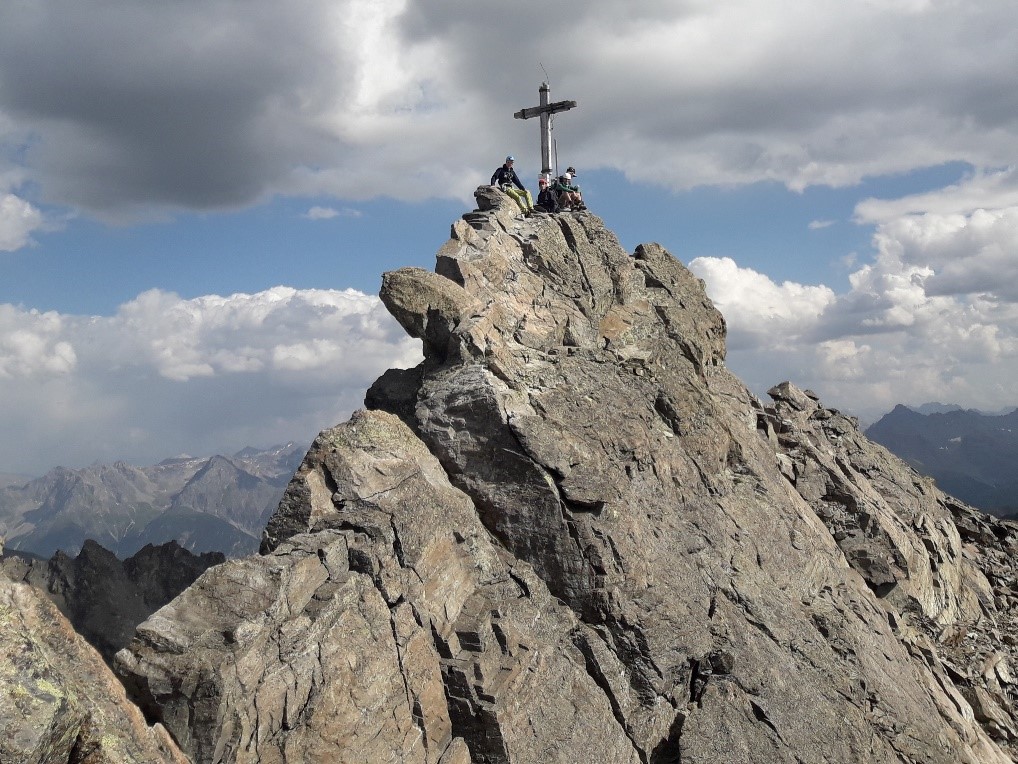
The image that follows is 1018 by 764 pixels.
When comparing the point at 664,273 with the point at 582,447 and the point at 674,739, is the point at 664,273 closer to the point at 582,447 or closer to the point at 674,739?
the point at 582,447

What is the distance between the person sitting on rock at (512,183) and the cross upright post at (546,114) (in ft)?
20.1

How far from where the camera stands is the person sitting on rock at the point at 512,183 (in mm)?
44625

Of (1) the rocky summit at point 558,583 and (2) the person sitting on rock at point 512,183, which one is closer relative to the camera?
(1) the rocky summit at point 558,583

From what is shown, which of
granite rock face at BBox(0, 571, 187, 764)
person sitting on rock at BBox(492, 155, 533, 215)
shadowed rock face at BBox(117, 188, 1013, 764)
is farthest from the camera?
person sitting on rock at BBox(492, 155, 533, 215)

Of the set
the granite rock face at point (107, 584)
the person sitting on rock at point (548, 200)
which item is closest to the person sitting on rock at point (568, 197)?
the person sitting on rock at point (548, 200)

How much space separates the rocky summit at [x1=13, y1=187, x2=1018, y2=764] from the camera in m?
21.0

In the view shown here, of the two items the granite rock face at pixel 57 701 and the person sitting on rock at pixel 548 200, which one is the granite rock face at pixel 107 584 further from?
the granite rock face at pixel 57 701

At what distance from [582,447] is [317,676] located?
13.6 metres

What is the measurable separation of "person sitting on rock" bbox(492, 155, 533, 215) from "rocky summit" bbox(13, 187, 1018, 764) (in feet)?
7.01

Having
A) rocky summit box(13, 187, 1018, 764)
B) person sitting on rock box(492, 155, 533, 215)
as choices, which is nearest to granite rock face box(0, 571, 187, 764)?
rocky summit box(13, 187, 1018, 764)

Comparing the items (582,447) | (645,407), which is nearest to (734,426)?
(645,407)

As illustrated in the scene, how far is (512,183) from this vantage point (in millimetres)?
45250

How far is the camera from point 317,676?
20641 millimetres

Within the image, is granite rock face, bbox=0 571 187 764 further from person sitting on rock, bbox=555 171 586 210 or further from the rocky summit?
person sitting on rock, bbox=555 171 586 210
